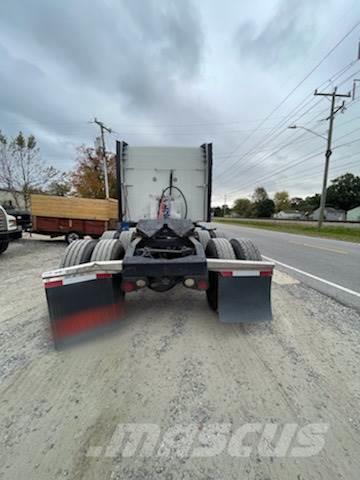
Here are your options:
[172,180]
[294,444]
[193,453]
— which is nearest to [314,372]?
[294,444]

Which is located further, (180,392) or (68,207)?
(68,207)

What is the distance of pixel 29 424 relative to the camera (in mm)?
1640

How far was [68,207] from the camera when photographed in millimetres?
10578

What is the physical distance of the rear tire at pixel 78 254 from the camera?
3.26 meters

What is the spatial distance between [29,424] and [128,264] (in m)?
1.53

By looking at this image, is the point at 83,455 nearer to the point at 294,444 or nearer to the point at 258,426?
the point at 258,426

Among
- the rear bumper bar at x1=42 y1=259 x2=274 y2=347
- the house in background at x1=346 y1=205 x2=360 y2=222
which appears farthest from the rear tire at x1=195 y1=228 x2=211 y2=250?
the house in background at x1=346 y1=205 x2=360 y2=222

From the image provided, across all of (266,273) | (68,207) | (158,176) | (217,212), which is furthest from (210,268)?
(217,212)

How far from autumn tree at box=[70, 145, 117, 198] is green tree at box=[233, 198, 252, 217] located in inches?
2997

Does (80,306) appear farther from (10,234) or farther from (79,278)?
(10,234)

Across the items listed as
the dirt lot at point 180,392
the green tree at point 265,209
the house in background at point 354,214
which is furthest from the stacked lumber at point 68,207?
the green tree at point 265,209

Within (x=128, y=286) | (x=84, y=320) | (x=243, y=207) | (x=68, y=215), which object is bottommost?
→ (x=84, y=320)

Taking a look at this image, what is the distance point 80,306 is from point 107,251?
33.8 inches

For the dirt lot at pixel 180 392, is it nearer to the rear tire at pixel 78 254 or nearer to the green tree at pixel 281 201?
the rear tire at pixel 78 254
